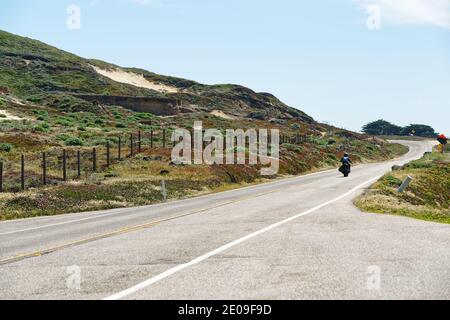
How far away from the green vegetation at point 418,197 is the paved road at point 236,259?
254 centimetres

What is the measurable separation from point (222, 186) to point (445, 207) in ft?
46.8

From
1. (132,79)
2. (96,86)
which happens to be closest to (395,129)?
(132,79)

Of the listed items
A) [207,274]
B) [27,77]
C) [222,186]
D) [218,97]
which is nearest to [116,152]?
[222,186]

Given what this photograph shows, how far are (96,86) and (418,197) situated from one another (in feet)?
290

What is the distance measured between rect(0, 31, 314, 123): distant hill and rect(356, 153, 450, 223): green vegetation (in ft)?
188

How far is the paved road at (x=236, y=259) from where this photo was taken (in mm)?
7309

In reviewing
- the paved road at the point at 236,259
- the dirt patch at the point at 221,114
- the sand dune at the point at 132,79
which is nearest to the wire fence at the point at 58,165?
the paved road at the point at 236,259

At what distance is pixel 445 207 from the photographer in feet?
94.4

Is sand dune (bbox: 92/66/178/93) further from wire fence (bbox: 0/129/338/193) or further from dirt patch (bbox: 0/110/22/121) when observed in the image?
wire fence (bbox: 0/129/338/193)

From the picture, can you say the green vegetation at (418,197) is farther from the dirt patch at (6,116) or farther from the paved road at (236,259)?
the dirt patch at (6,116)

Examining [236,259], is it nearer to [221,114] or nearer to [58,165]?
[58,165]

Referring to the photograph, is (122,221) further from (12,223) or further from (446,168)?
(446,168)

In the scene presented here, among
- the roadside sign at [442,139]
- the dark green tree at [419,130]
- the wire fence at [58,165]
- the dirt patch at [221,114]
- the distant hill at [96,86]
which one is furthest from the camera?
the dark green tree at [419,130]

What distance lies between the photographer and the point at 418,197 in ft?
86.9
